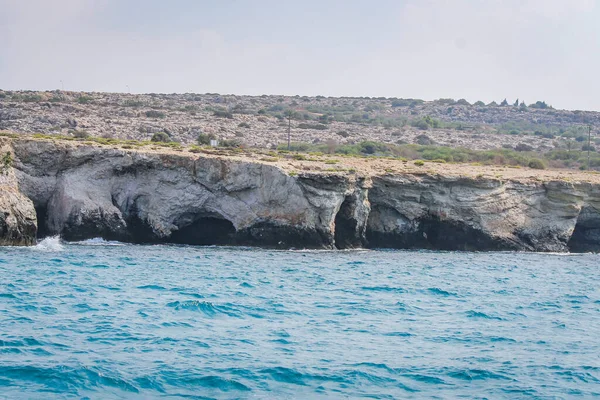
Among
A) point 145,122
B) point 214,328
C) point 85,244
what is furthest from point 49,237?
point 145,122

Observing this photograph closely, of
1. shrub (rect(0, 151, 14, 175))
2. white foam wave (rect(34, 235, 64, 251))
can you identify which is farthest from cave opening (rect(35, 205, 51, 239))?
shrub (rect(0, 151, 14, 175))

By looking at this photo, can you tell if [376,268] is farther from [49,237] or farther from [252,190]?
[49,237]

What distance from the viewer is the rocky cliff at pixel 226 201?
35.6 meters

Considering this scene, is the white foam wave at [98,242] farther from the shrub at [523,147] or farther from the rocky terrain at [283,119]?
the shrub at [523,147]

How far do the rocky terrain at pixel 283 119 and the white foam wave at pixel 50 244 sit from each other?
1999cm

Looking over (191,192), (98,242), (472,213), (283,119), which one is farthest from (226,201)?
(283,119)

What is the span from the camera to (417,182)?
132ft

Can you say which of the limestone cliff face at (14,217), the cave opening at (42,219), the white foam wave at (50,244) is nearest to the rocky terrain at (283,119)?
the cave opening at (42,219)

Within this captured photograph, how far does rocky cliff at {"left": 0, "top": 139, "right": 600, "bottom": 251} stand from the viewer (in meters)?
35.6

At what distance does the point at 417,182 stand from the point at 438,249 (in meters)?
3.51

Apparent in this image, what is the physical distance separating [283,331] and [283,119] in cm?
8158

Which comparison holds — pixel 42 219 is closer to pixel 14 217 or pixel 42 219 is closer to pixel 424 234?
pixel 14 217

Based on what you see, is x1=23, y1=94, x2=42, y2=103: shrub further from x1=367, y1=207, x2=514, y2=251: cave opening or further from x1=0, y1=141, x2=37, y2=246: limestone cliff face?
x1=367, y1=207, x2=514, y2=251: cave opening

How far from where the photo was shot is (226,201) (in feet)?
121
